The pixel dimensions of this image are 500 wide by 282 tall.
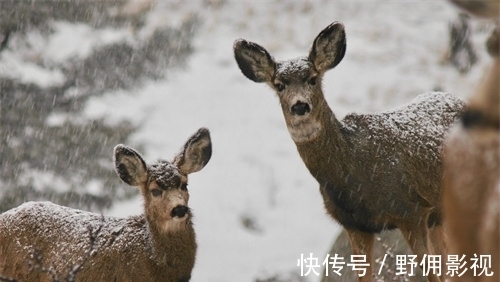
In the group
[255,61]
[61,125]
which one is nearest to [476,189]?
[255,61]

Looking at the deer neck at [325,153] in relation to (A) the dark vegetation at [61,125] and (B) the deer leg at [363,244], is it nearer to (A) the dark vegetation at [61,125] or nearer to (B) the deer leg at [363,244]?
(B) the deer leg at [363,244]

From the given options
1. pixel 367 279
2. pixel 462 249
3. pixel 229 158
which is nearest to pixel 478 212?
pixel 462 249

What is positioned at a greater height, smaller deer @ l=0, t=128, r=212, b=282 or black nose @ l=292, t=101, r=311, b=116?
black nose @ l=292, t=101, r=311, b=116

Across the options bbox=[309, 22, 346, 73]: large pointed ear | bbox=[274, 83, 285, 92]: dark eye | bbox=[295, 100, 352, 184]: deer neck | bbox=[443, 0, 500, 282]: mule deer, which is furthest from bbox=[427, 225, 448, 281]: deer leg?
bbox=[443, 0, 500, 282]: mule deer

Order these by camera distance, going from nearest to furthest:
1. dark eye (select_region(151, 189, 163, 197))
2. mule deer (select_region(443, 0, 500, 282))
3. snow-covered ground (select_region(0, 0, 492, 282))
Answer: mule deer (select_region(443, 0, 500, 282)) → dark eye (select_region(151, 189, 163, 197)) → snow-covered ground (select_region(0, 0, 492, 282))

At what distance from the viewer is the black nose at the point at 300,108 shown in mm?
6938

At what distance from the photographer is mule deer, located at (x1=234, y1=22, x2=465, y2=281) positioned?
23.7 feet

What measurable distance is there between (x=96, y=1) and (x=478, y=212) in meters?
14.8

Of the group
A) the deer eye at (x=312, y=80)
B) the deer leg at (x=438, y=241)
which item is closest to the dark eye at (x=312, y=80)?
the deer eye at (x=312, y=80)

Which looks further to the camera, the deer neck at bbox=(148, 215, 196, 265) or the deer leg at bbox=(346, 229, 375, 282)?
the deer leg at bbox=(346, 229, 375, 282)

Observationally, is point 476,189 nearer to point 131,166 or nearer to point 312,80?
point 312,80

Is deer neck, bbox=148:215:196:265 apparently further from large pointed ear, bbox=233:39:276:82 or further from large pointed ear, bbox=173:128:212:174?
large pointed ear, bbox=233:39:276:82

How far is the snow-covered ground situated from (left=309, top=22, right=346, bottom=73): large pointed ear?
6408 mm

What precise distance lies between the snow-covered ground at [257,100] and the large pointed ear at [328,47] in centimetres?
641
